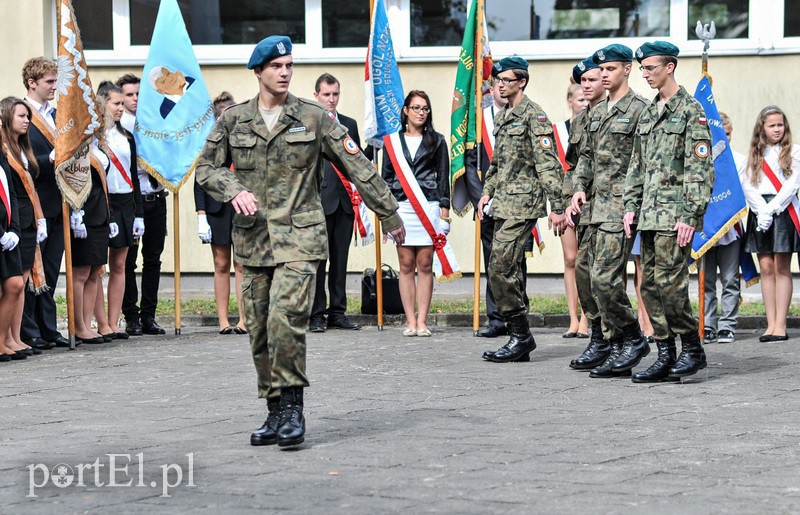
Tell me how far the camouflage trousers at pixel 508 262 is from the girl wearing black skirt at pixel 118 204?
3.97m

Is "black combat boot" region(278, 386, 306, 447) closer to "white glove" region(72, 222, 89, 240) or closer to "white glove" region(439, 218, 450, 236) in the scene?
"white glove" region(72, 222, 89, 240)

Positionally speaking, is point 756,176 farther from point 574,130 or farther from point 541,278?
point 541,278

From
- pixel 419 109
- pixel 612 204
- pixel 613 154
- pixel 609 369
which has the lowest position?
pixel 609 369

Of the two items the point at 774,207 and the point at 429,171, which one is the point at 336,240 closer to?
the point at 429,171

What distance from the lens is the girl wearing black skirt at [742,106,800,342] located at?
11.9m

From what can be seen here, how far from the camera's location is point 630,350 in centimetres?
953

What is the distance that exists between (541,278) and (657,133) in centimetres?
729

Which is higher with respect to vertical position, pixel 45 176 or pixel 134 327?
pixel 45 176

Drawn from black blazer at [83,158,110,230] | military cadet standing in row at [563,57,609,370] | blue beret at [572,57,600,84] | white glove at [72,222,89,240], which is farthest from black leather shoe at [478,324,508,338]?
white glove at [72,222,89,240]

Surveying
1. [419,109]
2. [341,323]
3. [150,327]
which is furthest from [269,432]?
[341,323]

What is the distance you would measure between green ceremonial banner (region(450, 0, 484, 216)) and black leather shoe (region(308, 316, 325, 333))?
1.75 m

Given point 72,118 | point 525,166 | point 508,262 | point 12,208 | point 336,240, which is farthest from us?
point 336,240

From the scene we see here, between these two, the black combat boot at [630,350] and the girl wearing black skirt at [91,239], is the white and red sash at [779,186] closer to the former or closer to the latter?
the black combat boot at [630,350]

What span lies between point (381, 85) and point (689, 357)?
17.5 ft
